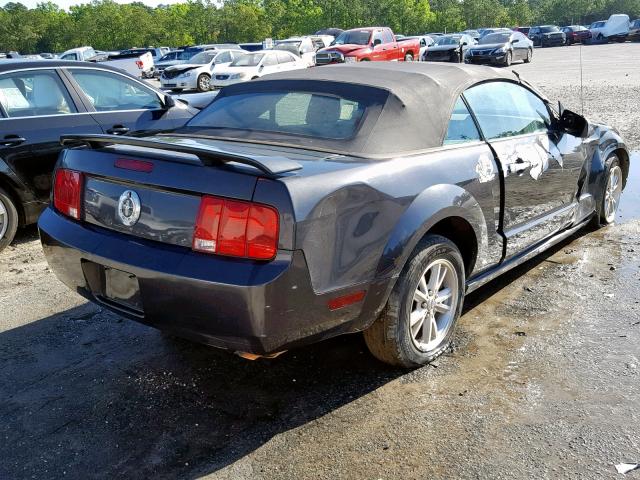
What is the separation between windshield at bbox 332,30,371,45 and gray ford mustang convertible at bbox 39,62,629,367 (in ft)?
82.7

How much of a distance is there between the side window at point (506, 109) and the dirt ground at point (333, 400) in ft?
3.74

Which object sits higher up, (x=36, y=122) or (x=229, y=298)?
(x=36, y=122)

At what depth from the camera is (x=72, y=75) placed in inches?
244

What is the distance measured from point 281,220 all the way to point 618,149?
425 centimetres

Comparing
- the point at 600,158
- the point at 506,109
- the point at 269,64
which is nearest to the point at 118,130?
the point at 506,109

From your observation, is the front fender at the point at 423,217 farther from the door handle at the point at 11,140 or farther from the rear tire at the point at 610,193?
the door handle at the point at 11,140

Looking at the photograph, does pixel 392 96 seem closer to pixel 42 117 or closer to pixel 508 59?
pixel 42 117

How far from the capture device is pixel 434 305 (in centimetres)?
354

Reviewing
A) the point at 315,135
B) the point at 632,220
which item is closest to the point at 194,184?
the point at 315,135

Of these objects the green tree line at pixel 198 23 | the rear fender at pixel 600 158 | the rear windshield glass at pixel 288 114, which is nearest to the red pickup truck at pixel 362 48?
the rear fender at pixel 600 158

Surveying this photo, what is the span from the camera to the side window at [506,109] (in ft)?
13.3

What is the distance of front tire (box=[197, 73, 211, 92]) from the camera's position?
79.9ft

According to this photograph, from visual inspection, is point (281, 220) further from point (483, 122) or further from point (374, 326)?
point (483, 122)

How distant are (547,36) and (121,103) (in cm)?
5047
